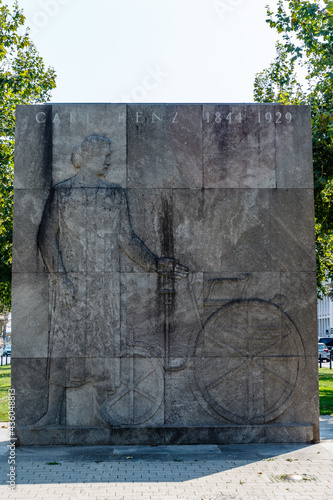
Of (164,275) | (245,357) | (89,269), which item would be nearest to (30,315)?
(89,269)

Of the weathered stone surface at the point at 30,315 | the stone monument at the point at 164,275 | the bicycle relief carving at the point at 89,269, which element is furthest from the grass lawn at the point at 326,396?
the weathered stone surface at the point at 30,315

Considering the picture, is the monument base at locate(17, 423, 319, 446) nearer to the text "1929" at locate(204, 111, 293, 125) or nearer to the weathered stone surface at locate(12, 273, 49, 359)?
the weathered stone surface at locate(12, 273, 49, 359)

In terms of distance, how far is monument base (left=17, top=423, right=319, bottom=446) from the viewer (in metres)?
9.09

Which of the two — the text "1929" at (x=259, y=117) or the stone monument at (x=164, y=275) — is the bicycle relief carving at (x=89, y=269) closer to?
the stone monument at (x=164, y=275)

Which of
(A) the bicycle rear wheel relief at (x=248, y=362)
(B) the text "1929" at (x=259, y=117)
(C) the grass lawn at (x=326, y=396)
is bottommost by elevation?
(C) the grass lawn at (x=326, y=396)

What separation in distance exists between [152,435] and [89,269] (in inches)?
108

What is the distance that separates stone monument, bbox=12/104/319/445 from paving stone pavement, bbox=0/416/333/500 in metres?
0.44

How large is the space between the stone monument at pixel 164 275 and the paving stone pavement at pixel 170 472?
44 cm

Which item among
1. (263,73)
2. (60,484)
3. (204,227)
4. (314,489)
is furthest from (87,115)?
(263,73)

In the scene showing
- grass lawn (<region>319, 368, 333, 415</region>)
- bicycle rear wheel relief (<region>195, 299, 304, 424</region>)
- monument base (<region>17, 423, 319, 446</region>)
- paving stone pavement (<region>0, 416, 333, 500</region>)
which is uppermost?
bicycle rear wheel relief (<region>195, 299, 304, 424</region>)

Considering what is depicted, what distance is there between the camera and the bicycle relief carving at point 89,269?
9.23 meters

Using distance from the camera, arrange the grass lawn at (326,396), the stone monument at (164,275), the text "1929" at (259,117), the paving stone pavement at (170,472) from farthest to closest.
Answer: the grass lawn at (326,396) → the text "1929" at (259,117) → the stone monument at (164,275) → the paving stone pavement at (170,472)

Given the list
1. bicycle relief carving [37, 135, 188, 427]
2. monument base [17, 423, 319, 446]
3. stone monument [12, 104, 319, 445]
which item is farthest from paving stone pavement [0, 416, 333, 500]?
bicycle relief carving [37, 135, 188, 427]

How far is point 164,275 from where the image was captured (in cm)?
941
